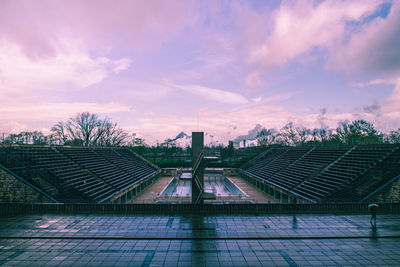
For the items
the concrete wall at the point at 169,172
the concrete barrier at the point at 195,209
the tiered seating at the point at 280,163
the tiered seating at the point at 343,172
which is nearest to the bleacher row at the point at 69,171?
the concrete barrier at the point at 195,209

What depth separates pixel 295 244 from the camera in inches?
316

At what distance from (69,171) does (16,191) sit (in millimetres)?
5608

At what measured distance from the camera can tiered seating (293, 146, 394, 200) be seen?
2008 centimetres

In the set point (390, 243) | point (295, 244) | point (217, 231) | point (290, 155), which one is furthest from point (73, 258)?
point (290, 155)

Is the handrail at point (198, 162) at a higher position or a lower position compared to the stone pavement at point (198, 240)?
higher

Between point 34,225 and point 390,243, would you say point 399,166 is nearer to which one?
point 390,243

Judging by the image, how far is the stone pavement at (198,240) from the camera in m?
6.97

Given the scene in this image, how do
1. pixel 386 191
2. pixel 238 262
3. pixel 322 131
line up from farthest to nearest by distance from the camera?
1. pixel 322 131
2. pixel 386 191
3. pixel 238 262

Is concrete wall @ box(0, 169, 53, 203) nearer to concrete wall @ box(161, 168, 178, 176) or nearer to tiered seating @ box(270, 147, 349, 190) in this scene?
tiered seating @ box(270, 147, 349, 190)

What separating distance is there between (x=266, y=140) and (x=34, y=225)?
71138 millimetres

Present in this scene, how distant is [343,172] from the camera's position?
22109 mm

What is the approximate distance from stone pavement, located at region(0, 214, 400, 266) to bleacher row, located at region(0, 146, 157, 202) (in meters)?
7.44

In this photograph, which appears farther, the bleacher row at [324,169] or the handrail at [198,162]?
the bleacher row at [324,169]

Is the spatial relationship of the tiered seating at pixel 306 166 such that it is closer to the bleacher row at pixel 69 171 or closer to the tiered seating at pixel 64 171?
the bleacher row at pixel 69 171
